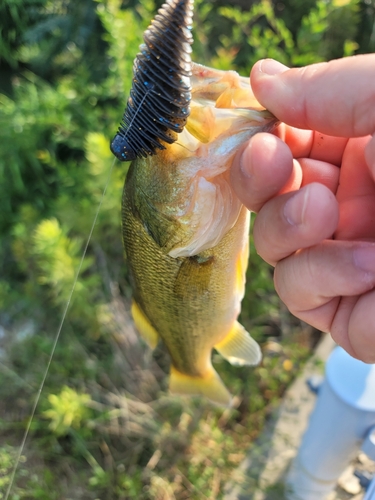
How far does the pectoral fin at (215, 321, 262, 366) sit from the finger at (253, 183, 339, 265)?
0.65 metres

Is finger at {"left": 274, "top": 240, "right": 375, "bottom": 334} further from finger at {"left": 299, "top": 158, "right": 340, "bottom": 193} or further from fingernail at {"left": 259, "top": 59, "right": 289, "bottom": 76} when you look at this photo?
fingernail at {"left": 259, "top": 59, "right": 289, "bottom": 76}

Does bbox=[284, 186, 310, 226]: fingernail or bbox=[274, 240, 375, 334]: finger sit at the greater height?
bbox=[284, 186, 310, 226]: fingernail

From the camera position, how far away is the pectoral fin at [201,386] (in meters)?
1.59

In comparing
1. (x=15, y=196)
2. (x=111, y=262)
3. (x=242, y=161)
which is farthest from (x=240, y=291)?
(x=15, y=196)

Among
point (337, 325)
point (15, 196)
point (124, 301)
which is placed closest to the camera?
point (337, 325)

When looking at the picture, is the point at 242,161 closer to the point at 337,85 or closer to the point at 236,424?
the point at 337,85

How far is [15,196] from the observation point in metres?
3.00

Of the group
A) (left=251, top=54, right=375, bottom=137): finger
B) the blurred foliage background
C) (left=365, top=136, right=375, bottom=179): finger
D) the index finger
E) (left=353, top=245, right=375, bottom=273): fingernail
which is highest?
(left=251, top=54, right=375, bottom=137): finger

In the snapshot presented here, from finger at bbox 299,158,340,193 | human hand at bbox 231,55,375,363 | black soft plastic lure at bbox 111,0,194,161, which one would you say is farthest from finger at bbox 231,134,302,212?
finger at bbox 299,158,340,193

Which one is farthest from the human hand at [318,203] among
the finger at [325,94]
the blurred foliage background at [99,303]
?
the blurred foliage background at [99,303]

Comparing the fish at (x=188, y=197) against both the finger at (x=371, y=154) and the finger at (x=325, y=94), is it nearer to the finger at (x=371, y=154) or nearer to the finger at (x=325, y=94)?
the finger at (x=325, y=94)

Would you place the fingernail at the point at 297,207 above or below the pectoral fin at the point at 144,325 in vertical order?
above

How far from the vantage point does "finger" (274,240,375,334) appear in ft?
2.40

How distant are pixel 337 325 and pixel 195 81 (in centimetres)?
60
